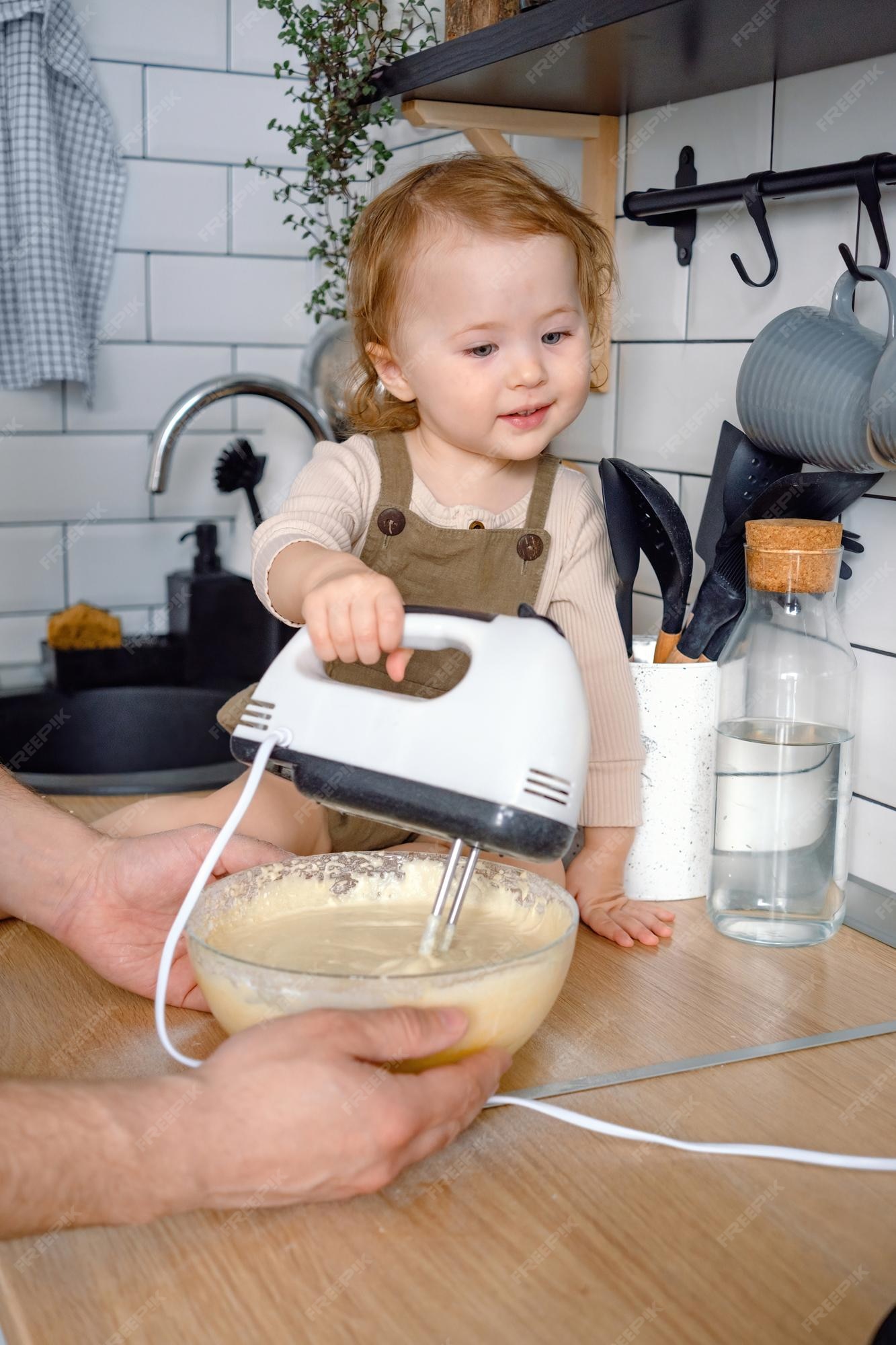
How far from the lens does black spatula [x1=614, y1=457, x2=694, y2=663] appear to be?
1.01 metres

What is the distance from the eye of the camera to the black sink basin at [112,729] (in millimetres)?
1759

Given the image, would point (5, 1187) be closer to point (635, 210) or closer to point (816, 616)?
A: point (816, 616)

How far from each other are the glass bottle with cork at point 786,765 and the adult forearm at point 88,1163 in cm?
52

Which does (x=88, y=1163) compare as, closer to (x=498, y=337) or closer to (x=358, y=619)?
(x=358, y=619)

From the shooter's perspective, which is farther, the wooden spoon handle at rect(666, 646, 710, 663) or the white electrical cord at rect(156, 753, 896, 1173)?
the wooden spoon handle at rect(666, 646, 710, 663)

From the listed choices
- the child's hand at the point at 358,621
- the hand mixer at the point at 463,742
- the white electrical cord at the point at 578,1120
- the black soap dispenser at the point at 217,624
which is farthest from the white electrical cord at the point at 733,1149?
the black soap dispenser at the point at 217,624

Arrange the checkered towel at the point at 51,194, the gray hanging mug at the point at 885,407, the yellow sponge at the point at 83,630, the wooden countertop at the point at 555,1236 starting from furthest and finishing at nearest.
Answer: the yellow sponge at the point at 83,630 → the checkered towel at the point at 51,194 → the gray hanging mug at the point at 885,407 → the wooden countertop at the point at 555,1236

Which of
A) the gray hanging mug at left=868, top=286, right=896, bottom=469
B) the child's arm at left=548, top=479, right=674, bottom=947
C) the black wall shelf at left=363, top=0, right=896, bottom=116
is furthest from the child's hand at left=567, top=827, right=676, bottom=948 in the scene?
the black wall shelf at left=363, top=0, right=896, bottom=116

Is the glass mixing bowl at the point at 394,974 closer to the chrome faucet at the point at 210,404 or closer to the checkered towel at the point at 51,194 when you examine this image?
the chrome faucet at the point at 210,404

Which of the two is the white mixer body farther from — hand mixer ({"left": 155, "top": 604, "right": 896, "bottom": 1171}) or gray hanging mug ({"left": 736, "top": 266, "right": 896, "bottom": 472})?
gray hanging mug ({"left": 736, "top": 266, "right": 896, "bottom": 472})

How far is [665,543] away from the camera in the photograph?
3.45ft

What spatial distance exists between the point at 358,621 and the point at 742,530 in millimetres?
414

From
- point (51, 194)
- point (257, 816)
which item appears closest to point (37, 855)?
point (257, 816)

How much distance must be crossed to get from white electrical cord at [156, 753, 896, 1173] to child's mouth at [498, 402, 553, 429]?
0.43m
